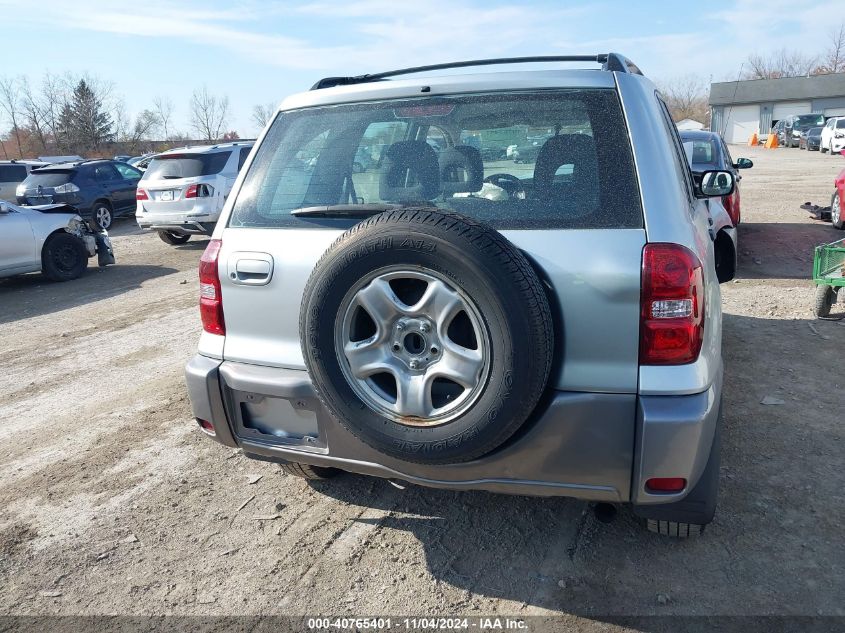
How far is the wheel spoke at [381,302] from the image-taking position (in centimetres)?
240

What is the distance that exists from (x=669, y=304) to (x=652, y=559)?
122 centimetres

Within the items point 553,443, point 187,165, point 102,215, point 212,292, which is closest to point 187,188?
point 187,165

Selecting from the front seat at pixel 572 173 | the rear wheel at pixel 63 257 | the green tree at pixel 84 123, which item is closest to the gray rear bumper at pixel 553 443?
the front seat at pixel 572 173

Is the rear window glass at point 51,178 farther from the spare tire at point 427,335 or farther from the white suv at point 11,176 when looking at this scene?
the spare tire at point 427,335

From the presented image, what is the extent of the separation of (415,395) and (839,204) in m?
11.1

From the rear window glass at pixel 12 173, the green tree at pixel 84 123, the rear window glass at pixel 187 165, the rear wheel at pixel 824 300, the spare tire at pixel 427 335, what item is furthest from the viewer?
the green tree at pixel 84 123

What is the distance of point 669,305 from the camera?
2.29m

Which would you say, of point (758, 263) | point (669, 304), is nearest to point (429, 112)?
point (669, 304)

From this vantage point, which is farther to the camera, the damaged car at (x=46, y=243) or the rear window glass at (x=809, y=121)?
the rear window glass at (x=809, y=121)

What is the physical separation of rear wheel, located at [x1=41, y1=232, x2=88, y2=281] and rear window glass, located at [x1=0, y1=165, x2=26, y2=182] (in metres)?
11.3

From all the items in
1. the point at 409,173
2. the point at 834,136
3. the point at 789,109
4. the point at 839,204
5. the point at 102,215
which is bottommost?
the point at 834,136

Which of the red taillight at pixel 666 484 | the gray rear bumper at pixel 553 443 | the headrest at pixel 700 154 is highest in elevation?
the headrest at pixel 700 154

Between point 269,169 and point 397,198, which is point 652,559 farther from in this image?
point 269,169

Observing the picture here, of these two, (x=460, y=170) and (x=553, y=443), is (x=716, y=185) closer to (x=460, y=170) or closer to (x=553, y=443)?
(x=460, y=170)
